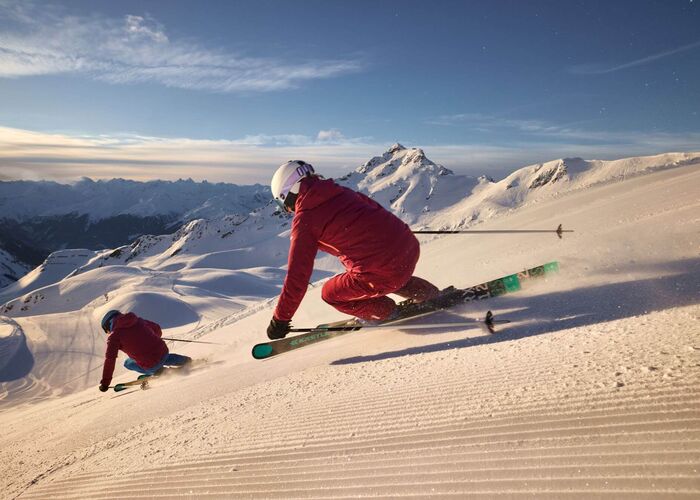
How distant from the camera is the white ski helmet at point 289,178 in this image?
14.7 ft

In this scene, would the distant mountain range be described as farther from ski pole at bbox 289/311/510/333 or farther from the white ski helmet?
the white ski helmet

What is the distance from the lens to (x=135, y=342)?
692cm

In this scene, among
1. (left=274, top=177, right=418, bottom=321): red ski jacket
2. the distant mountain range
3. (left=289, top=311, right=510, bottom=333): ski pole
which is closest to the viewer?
(left=289, top=311, right=510, bottom=333): ski pole

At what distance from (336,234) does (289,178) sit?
3.00 ft

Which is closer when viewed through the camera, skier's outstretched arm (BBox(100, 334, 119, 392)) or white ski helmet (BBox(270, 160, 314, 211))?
white ski helmet (BBox(270, 160, 314, 211))

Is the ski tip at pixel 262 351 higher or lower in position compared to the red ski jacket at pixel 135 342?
higher

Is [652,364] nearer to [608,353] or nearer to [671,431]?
[608,353]

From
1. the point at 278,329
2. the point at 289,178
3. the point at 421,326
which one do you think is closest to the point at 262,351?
the point at 278,329

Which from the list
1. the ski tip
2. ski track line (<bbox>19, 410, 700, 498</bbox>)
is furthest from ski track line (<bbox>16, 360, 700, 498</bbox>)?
the ski tip

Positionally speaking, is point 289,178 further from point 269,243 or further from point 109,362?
point 269,243

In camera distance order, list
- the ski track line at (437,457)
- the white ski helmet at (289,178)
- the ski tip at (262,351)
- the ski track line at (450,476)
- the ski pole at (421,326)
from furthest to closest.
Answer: the ski tip at (262,351) → the white ski helmet at (289,178) → the ski pole at (421,326) → the ski track line at (437,457) → the ski track line at (450,476)

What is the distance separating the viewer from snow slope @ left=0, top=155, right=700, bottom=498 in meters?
1.58

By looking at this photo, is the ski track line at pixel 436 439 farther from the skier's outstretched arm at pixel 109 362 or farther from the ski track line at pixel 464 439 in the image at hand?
the skier's outstretched arm at pixel 109 362

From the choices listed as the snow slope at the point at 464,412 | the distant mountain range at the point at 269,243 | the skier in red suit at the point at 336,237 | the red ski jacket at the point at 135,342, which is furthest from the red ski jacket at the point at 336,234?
the distant mountain range at the point at 269,243
